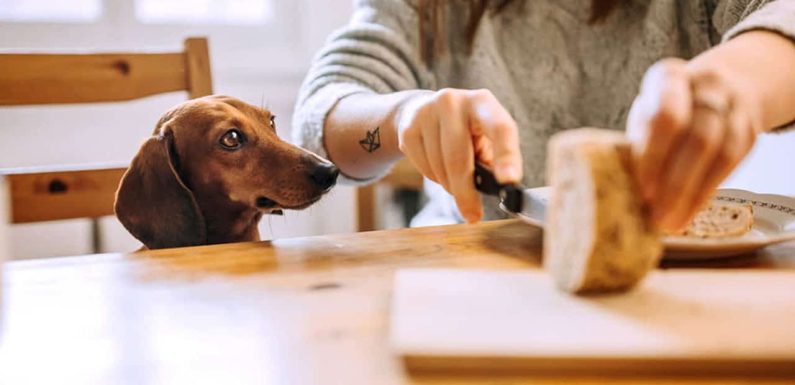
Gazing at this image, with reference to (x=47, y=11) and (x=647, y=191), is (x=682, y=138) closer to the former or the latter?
(x=647, y=191)

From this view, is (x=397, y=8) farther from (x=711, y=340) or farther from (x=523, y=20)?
(x=711, y=340)

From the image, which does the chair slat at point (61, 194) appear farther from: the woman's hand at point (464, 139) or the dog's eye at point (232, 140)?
the woman's hand at point (464, 139)

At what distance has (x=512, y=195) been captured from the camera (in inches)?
22.4

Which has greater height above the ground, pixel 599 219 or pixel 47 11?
pixel 47 11

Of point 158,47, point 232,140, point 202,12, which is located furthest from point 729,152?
point 158,47

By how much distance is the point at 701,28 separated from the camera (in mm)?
1022

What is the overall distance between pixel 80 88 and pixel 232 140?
0.49 m

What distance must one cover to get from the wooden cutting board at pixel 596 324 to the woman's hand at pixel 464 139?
0.11 meters

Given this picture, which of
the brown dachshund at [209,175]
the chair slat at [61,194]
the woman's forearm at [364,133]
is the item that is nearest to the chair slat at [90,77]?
the chair slat at [61,194]

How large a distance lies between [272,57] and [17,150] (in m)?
0.60

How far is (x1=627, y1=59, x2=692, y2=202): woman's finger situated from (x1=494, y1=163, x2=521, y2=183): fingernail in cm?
12

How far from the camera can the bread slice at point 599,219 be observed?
422 millimetres

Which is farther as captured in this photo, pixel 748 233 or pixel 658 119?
pixel 748 233

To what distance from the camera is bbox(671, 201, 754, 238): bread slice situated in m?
0.56
